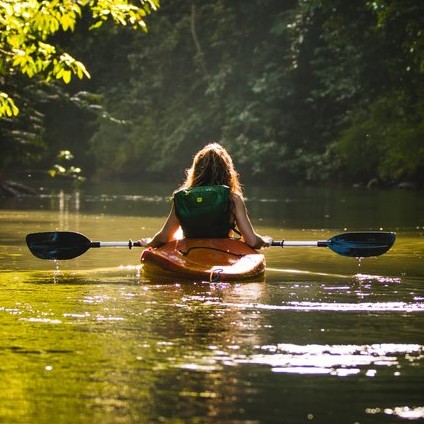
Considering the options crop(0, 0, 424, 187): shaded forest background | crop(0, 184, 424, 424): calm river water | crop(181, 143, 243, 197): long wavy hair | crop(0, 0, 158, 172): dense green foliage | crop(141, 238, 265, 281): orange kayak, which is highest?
crop(0, 0, 424, 187): shaded forest background

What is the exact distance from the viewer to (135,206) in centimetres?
3141

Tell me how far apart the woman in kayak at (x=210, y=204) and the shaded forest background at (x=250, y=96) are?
19.3 m

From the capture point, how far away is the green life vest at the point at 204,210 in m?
12.9

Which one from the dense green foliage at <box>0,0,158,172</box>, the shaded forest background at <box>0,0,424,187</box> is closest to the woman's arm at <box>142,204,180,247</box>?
the dense green foliage at <box>0,0,158,172</box>

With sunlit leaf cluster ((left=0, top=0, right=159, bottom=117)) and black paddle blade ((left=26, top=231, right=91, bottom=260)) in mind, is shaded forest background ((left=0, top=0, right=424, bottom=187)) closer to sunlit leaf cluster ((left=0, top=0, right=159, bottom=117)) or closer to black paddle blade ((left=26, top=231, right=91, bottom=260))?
sunlit leaf cluster ((left=0, top=0, right=159, bottom=117))

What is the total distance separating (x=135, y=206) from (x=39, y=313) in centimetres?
2156

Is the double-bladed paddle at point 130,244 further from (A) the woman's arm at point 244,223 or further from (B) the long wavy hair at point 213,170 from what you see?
(B) the long wavy hair at point 213,170

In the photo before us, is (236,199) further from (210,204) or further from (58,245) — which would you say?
(58,245)

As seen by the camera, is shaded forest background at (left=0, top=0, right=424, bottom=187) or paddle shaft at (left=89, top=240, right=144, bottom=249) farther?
shaded forest background at (left=0, top=0, right=424, bottom=187)

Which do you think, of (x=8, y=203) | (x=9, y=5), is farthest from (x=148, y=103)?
(x=9, y=5)

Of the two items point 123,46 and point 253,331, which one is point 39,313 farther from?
point 123,46

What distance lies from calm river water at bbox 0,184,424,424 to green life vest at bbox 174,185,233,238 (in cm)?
71

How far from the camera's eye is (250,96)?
57.5 meters

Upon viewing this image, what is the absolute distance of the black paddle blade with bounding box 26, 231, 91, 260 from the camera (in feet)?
45.3
